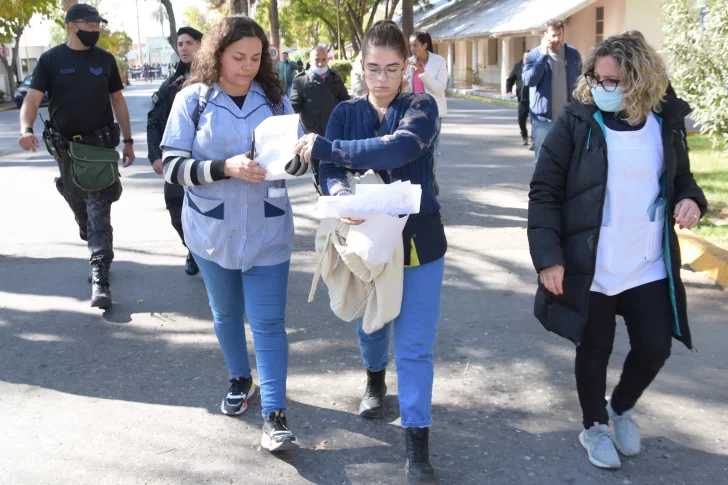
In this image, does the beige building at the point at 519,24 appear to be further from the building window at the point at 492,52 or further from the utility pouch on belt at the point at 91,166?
the utility pouch on belt at the point at 91,166

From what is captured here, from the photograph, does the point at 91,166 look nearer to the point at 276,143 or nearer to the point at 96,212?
the point at 96,212

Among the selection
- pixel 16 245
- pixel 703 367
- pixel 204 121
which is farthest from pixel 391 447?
pixel 16 245

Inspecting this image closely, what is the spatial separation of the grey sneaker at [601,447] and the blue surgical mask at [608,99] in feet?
4.44

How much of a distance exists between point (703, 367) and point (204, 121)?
3.04 metres

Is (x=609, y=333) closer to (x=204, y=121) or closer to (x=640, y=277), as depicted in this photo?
(x=640, y=277)

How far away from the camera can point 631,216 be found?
10.7ft

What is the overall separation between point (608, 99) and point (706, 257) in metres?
3.54

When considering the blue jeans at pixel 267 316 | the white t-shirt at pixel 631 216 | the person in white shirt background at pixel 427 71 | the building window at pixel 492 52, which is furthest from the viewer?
the building window at pixel 492 52

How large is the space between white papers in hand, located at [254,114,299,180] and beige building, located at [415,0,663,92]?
15065mm

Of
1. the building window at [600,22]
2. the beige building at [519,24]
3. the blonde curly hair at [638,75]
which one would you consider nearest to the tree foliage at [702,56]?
the blonde curly hair at [638,75]

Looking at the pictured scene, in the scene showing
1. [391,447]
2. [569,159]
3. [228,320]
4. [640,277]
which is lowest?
[391,447]

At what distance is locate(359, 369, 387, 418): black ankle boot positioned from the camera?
3938 mm

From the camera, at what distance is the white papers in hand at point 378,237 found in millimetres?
3146

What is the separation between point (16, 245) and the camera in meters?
7.57
